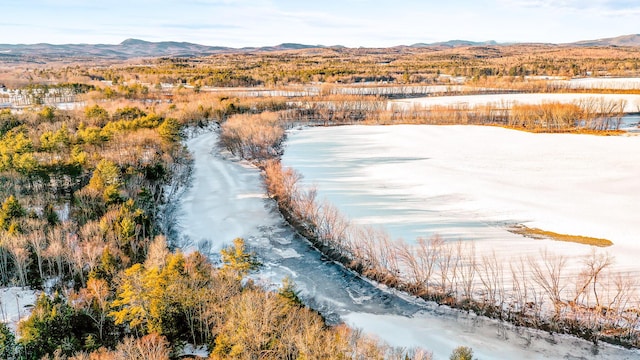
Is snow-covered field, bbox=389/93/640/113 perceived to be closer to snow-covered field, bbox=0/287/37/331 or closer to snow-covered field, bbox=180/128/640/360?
snow-covered field, bbox=180/128/640/360

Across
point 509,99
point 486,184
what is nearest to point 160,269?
point 486,184

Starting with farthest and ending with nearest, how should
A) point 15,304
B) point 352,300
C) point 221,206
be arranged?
1. point 221,206
2. point 352,300
3. point 15,304

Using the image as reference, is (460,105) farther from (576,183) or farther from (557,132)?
(576,183)

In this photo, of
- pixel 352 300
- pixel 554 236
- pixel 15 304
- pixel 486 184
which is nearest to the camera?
pixel 15 304

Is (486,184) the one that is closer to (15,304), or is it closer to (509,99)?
(15,304)

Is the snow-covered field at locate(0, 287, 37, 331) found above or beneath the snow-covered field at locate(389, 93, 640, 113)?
beneath

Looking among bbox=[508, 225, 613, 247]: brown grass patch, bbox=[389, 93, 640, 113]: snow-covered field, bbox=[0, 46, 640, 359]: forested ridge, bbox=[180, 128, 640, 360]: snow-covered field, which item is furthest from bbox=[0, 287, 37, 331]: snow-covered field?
bbox=[389, 93, 640, 113]: snow-covered field

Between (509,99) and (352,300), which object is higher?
(509,99)
